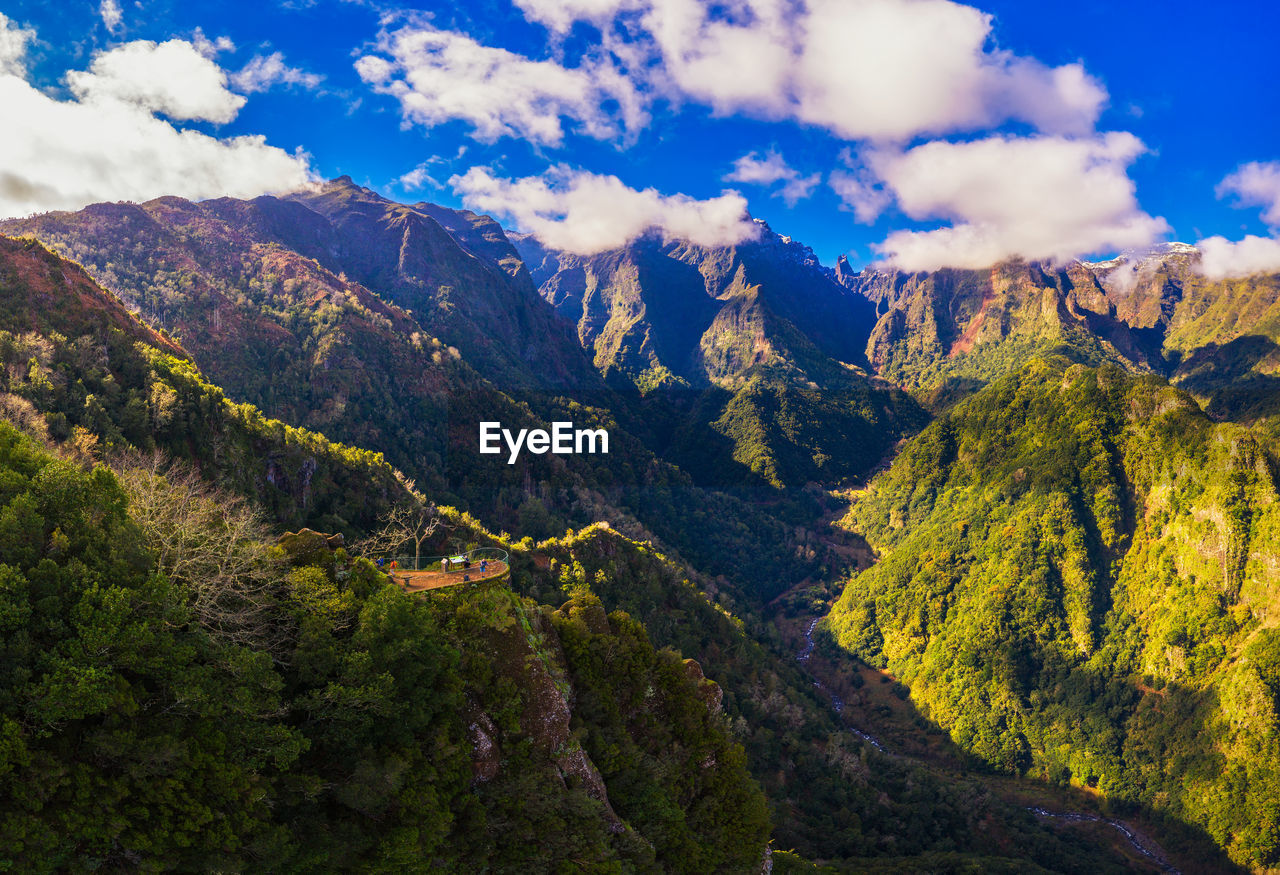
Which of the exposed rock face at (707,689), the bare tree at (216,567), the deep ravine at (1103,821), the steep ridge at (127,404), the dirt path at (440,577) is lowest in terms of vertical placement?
the deep ravine at (1103,821)

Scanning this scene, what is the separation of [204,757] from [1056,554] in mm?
214100

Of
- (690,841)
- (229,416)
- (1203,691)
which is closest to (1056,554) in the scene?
(1203,691)

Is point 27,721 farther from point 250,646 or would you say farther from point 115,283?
point 115,283

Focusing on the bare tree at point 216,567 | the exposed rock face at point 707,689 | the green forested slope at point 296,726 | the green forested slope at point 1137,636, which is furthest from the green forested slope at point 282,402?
the green forested slope at point 1137,636

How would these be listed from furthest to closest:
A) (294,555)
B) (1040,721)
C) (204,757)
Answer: (1040,721), (294,555), (204,757)

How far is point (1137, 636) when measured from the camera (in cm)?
16225

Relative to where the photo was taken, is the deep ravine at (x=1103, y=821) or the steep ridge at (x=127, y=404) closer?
the steep ridge at (x=127, y=404)

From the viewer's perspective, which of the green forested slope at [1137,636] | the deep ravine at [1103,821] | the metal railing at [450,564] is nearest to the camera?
the metal railing at [450,564]

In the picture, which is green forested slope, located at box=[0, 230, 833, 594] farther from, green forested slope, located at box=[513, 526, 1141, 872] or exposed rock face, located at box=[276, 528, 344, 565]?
green forested slope, located at box=[513, 526, 1141, 872]

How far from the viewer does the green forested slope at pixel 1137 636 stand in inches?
5246

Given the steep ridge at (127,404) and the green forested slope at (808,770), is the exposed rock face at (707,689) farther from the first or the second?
the steep ridge at (127,404)

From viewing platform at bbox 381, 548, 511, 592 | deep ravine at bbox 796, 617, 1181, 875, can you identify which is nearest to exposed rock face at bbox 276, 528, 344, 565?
viewing platform at bbox 381, 548, 511, 592

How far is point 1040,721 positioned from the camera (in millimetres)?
157875

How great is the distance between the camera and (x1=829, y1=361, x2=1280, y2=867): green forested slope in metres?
133
